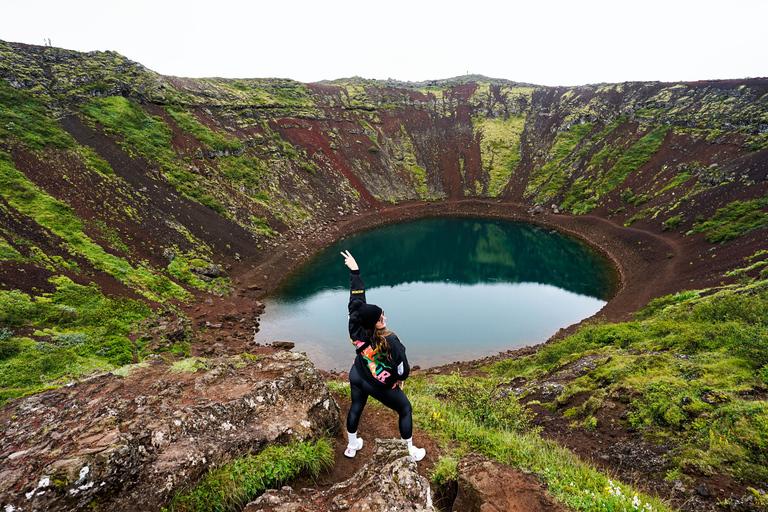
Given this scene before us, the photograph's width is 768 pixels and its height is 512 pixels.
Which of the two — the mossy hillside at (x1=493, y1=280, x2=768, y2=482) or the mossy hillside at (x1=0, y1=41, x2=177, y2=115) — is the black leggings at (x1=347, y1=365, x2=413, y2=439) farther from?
the mossy hillside at (x1=0, y1=41, x2=177, y2=115)

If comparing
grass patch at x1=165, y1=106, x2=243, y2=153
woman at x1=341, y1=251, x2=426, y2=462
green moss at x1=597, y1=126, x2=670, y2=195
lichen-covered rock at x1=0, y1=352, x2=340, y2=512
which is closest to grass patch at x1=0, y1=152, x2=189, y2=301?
lichen-covered rock at x1=0, y1=352, x2=340, y2=512

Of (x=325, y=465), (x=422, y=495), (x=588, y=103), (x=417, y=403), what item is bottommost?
(x=417, y=403)

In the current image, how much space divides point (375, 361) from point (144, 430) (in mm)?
2884

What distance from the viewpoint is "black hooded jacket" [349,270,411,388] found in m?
4.23

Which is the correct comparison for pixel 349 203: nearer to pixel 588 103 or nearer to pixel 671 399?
pixel 671 399

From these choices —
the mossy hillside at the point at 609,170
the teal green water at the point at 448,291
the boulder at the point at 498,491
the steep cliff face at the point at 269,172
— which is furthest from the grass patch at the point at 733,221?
the boulder at the point at 498,491

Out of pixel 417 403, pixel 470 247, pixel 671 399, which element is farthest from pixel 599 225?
pixel 417 403

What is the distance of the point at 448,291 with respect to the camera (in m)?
28.9

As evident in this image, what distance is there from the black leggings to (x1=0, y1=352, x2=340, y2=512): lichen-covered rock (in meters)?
1.00

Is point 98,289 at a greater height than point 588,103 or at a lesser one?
lesser

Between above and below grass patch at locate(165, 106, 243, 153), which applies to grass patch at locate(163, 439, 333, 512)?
below

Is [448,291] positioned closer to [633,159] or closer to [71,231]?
[71,231]

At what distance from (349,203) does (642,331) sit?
38257 mm

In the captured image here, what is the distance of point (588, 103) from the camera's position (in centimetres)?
5703
